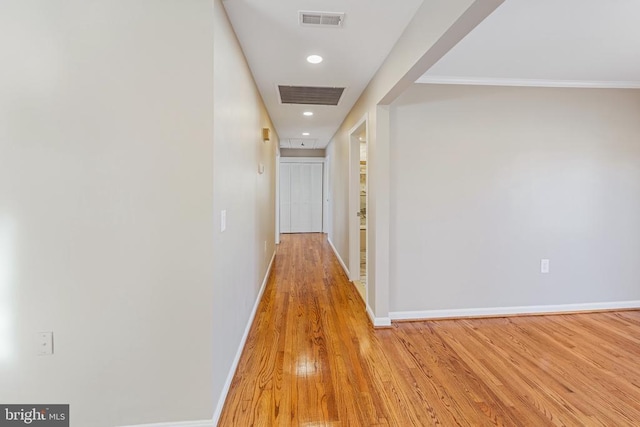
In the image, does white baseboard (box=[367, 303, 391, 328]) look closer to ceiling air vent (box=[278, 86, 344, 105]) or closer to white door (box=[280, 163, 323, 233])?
ceiling air vent (box=[278, 86, 344, 105])

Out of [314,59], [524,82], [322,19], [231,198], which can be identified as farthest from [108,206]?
[524,82]

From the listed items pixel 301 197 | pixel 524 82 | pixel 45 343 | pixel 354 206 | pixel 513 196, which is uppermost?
pixel 524 82

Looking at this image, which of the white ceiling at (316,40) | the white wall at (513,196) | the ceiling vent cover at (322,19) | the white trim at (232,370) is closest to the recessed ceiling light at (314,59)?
the white ceiling at (316,40)

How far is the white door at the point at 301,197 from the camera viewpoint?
7.67 m

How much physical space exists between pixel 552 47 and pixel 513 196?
126cm

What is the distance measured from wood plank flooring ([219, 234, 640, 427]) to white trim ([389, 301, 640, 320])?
79mm

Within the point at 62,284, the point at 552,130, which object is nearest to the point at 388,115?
the point at 552,130

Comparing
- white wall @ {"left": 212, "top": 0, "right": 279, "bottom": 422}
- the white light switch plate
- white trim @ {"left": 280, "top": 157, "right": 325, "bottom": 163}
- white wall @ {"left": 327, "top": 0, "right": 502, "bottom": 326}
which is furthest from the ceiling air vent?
white trim @ {"left": 280, "top": 157, "right": 325, "bottom": 163}

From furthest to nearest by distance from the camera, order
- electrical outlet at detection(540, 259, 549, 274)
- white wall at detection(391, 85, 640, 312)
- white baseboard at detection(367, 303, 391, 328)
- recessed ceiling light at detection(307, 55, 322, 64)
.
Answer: electrical outlet at detection(540, 259, 549, 274) < white wall at detection(391, 85, 640, 312) < white baseboard at detection(367, 303, 391, 328) < recessed ceiling light at detection(307, 55, 322, 64)

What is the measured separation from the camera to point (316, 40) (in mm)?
2082

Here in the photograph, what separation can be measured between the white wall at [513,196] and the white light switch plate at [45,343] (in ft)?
7.89

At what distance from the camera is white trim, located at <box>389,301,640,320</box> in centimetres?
278

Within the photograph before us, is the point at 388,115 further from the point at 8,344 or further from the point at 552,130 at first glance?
the point at 8,344

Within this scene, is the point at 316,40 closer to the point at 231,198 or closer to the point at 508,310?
the point at 231,198
